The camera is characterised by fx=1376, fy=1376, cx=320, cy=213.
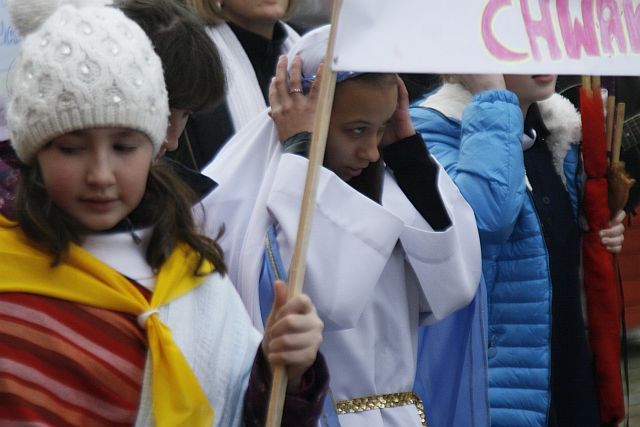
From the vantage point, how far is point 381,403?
10.6ft

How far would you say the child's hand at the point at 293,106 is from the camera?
3.18m

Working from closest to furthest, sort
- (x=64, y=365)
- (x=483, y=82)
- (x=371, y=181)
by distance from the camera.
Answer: (x=64, y=365) < (x=371, y=181) < (x=483, y=82)

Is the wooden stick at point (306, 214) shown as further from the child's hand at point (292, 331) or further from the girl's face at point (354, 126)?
the girl's face at point (354, 126)

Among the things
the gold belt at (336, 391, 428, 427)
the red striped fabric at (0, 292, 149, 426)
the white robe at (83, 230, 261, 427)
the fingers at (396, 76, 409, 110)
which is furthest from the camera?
the fingers at (396, 76, 409, 110)

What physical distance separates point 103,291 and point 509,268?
76.6 inches

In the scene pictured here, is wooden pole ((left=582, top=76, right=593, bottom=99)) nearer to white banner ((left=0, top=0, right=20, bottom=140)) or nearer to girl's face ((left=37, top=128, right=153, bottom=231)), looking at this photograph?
white banner ((left=0, top=0, right=20, bottom=140))

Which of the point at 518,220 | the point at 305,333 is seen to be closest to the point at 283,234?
the point at 305,333

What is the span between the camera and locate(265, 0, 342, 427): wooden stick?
7.88 feet

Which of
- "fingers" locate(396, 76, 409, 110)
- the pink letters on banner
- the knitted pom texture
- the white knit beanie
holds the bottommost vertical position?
the white knit beanie

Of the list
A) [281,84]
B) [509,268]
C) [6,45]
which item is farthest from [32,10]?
[509,268]

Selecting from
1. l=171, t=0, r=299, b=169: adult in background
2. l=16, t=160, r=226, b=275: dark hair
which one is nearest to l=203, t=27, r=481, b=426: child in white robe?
l=16, t=160, r=226, b=275: dark hair

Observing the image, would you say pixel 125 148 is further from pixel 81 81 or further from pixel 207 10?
pixel 207 10

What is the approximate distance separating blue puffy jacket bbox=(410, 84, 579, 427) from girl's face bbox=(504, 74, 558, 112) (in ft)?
0.64

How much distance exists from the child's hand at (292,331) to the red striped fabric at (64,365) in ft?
0.84
